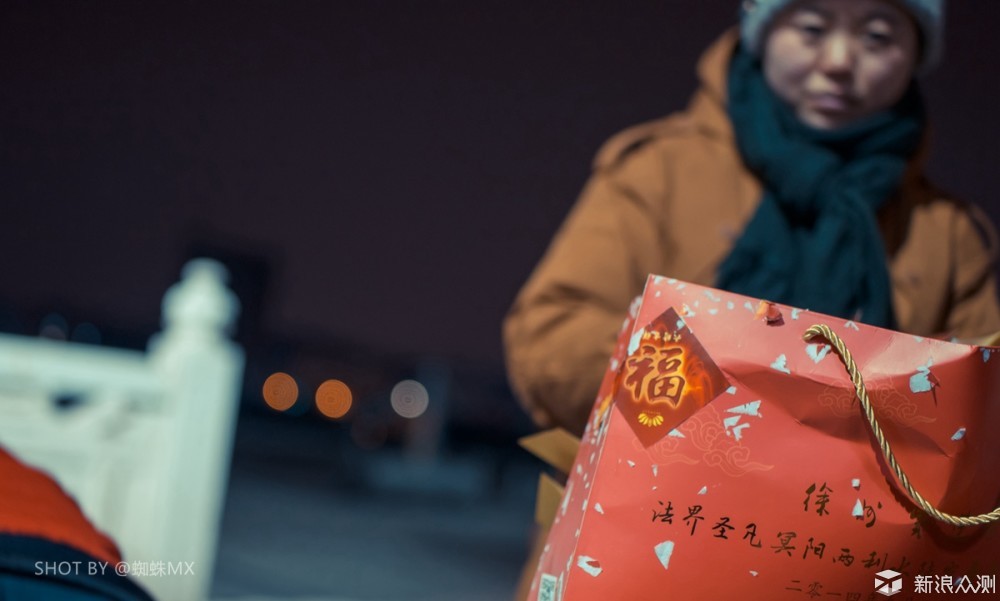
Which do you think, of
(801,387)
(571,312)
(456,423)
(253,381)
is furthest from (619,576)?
(253,381)

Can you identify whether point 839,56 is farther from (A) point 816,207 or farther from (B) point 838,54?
(A) point 816,207

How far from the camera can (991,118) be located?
3262mm

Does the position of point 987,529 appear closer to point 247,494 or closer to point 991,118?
point 991,118

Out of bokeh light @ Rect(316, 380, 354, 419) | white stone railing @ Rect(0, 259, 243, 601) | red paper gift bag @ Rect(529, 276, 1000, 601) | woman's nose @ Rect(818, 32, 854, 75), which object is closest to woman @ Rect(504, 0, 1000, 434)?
woman's nose @ Rect(818, 32, 854, 75)

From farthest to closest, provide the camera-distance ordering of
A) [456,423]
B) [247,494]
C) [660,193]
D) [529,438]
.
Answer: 1. [456,423]
2. [247,494]
3. [660,193]
4. [529,438]

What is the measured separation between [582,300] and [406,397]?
1446 cm

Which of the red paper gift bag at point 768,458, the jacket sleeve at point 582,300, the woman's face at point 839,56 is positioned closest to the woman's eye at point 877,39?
the woman's face at point 839,56

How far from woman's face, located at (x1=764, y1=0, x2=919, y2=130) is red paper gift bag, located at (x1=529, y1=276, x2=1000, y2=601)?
385 mm

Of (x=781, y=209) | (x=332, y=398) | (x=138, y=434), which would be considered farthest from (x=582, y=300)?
(x=332, y=398)

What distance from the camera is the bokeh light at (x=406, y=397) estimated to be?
14.4 m

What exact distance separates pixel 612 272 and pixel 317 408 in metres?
23.8

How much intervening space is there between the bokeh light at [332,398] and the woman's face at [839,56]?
74.3 feet

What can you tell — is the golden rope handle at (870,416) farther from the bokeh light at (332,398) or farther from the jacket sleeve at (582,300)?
the bokeh light at (332,398)

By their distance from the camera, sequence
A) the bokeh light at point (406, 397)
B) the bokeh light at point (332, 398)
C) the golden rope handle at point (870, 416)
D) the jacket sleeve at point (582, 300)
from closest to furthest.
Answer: the golden rope handle at point (870, 416), the jacket sleeve at point (582, 300), the bokeh light at point (406, 397), the bokeh light at point (332, 398)
